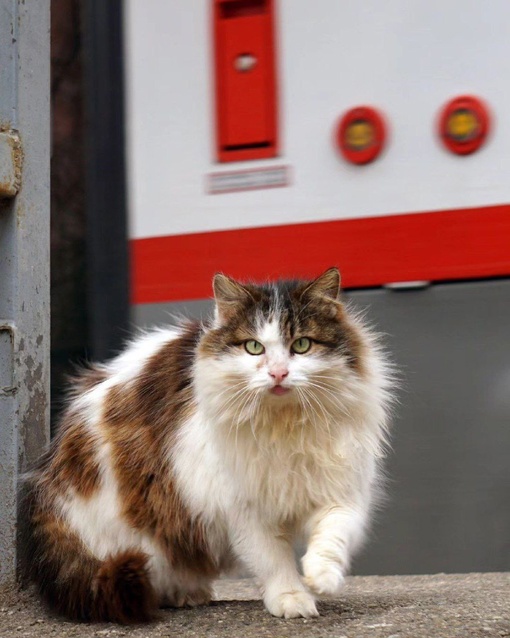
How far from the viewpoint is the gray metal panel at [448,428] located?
4613mm

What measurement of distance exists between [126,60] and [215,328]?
1834 millimetres

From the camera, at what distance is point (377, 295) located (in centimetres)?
473

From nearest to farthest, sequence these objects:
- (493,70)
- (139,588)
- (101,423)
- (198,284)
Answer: (139,588) → (101,423) → (493,70) → (198,284)

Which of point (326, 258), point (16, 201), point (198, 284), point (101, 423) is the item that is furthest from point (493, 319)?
point (16, 201)

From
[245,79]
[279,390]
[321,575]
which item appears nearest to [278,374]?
[279,390]

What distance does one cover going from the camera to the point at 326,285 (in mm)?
3783

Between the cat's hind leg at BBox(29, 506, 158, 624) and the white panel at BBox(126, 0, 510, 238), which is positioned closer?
the cat's hind leg at BBox(29, 506, 158, 624)

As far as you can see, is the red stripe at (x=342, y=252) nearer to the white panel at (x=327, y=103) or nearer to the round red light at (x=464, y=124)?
the white panel at (x=327, y=103)

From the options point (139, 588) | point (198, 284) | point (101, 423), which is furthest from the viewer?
point (198, 284)

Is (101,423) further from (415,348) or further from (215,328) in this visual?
(415,348)

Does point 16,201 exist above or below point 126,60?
below

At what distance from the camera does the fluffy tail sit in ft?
12.1

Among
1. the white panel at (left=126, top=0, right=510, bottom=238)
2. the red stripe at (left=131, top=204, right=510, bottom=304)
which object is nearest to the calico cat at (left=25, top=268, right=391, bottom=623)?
the red stripe at (left=131, top=204, right=510, bottom=304)

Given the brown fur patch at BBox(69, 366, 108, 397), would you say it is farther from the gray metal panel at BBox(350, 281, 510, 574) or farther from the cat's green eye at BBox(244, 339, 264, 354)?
the gray metal panel at BBox(350, 281, 510, 574)
